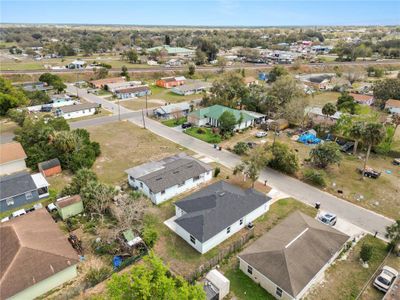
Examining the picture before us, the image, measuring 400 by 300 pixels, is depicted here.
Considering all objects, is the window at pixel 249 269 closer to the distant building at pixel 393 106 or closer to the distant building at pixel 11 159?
the distant building at pixel 11 159

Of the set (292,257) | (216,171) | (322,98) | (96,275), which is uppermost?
(322,98)

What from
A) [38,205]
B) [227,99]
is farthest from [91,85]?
[38,205]

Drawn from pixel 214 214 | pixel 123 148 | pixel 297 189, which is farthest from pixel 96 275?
pixel 123 148

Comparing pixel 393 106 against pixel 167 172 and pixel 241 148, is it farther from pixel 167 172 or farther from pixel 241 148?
pixel 167 172

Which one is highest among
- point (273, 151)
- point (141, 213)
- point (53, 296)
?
point (273, 151)

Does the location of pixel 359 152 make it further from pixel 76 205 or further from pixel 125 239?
pixel 76 205

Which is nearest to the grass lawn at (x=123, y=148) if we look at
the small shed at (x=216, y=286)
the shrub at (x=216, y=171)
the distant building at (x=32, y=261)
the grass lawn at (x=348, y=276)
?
the shrub at (x=216, y=171)

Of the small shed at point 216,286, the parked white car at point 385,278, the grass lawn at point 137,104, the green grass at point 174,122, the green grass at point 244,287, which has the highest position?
the grass lawn at point 137,104
